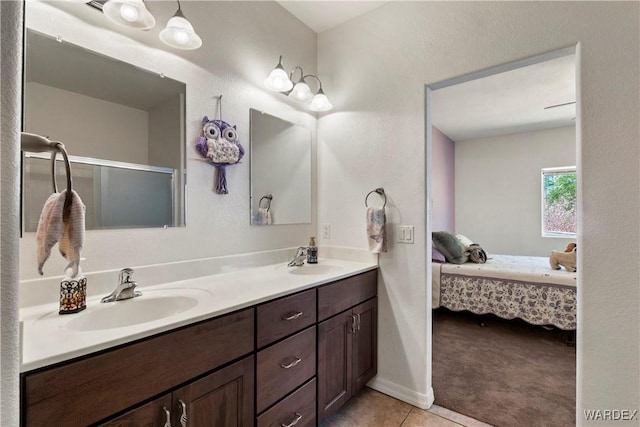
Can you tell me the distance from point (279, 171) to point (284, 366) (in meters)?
1.27

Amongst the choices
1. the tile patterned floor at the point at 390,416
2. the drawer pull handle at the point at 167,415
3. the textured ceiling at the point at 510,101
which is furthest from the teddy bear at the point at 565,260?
the drawer pull handle at the point at 167,415

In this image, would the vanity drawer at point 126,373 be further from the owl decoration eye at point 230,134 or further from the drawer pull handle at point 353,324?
the owl decoration eye at point 230,134

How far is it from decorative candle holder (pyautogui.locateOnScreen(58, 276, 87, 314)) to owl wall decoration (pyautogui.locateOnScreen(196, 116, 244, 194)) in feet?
2.53

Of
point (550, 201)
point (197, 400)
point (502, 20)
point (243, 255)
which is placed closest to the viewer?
point (197, 400)

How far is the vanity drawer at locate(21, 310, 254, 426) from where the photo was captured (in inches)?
27.2

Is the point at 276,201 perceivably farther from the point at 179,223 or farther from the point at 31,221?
the point at 31,221

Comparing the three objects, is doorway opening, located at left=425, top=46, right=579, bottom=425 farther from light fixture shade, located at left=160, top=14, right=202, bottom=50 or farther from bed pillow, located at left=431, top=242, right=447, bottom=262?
light fixture shade, located at left=160, top=14, right=202, bottom=50

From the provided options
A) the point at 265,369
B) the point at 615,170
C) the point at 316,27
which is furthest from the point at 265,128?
the point at 615,170

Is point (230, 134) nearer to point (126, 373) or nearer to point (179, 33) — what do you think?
point (179, 33)

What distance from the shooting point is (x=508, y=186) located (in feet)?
16.4

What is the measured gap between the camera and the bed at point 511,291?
2.64 m

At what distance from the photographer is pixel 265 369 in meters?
1.20

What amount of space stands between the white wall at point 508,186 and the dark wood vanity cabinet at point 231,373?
14.3ft

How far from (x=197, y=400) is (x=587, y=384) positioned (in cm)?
171
